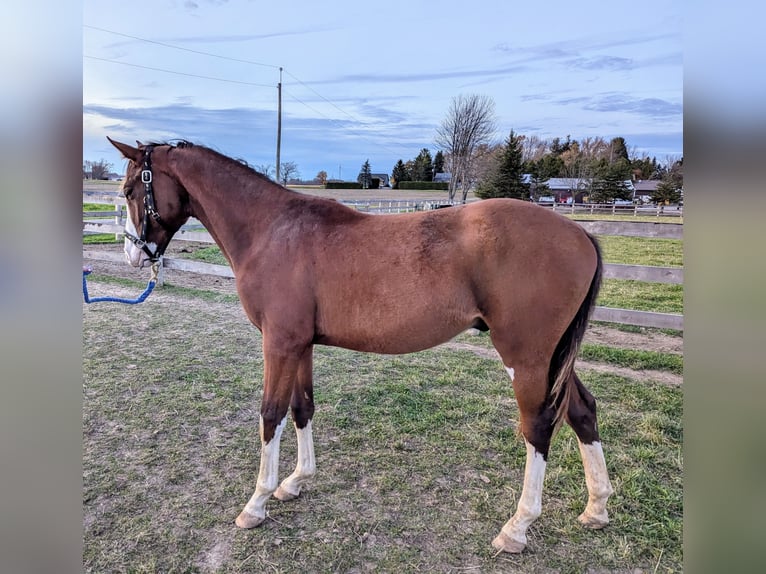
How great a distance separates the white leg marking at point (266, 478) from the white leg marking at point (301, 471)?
0.51 feet

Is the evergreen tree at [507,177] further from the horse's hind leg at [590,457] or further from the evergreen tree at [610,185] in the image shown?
the horse's hind leg at [590,457]

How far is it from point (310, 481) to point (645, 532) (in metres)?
1.78

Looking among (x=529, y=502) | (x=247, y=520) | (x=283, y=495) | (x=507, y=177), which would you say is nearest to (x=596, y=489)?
(x=529, y=502)

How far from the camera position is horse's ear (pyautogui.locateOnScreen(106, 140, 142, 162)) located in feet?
7.52

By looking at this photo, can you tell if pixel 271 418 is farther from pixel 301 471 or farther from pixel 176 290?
pixel 176 290

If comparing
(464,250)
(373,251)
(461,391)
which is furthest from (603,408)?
(373,251)

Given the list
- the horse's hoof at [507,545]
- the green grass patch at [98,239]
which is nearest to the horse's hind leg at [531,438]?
the horse's hoof at [507,545]

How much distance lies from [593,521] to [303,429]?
162 cm

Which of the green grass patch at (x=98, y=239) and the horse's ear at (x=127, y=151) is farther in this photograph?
the green grass patch at (x=98, y=239)

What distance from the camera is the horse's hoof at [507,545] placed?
195cm

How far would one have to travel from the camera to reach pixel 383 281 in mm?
2035

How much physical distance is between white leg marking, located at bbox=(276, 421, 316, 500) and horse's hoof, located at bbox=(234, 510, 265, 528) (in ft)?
0.69
